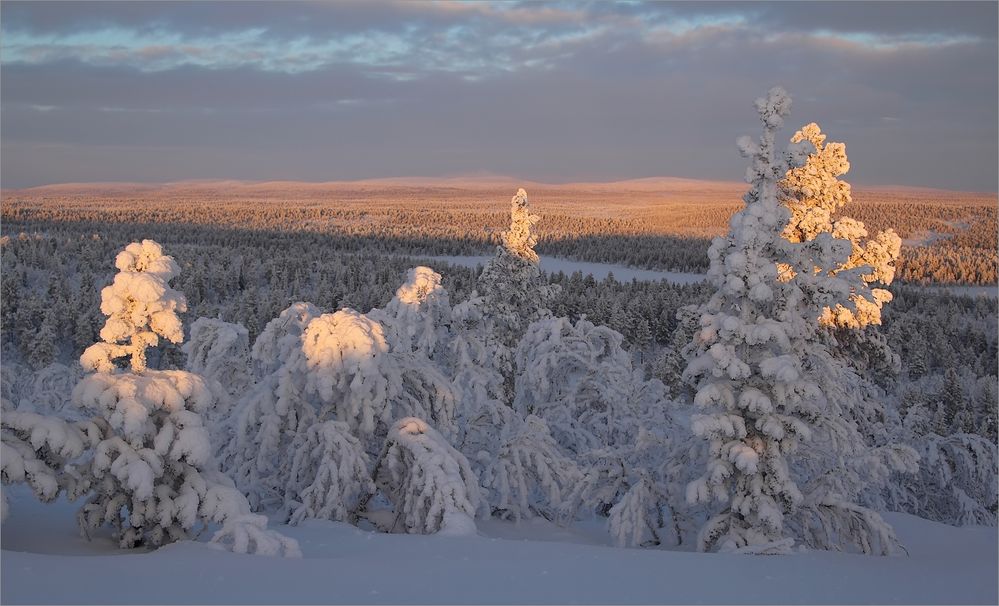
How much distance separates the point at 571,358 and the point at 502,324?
2482mm

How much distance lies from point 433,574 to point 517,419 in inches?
405

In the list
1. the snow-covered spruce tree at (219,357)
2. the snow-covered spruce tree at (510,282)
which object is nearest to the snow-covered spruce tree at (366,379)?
the snow-covered spruce tree at (219,357)

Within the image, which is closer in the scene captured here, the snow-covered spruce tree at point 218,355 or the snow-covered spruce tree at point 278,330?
the snow-covered spruce tree at point 278,330

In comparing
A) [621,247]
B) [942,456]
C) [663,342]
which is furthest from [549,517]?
[621,247]

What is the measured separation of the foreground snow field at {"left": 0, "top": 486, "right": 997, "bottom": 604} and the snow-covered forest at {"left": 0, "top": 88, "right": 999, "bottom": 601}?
15.4 inches

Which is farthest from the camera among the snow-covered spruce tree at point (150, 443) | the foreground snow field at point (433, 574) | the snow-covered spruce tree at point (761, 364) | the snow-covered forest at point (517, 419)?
the snow-covered spruce tree at point (761, 364)

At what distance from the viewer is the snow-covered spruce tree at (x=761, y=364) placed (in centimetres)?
1107

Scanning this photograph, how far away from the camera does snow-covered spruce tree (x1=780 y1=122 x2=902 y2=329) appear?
47.4 ft

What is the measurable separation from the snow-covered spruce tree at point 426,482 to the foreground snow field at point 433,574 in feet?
3.02

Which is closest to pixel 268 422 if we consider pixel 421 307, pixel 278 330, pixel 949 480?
pixel 278 330

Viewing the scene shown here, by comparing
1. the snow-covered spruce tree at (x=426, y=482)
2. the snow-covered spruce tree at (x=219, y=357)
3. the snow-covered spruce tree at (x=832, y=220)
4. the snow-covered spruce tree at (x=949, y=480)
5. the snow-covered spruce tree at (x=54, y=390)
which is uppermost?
the snow-covered spruce tree at (x=832, y=220)

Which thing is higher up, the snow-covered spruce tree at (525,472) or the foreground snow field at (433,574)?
the foreground snow field at (433,574)

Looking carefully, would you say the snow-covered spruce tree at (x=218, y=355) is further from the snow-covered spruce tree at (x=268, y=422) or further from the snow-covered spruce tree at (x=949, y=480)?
the snow-covered spruce tree at (x=949, y=480)

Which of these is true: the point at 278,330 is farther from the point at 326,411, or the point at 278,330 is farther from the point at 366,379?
the point at 366,379
